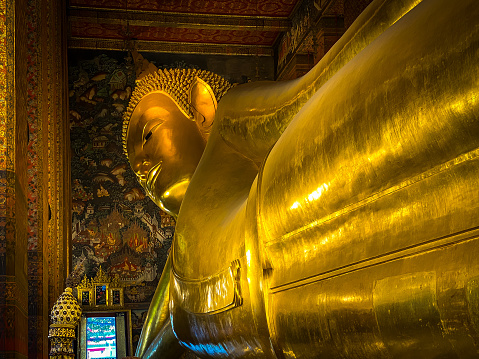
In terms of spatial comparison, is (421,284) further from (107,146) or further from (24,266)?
(107,146)

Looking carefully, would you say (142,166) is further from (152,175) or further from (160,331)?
(160,331)

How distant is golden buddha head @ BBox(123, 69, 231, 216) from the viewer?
2.31 m

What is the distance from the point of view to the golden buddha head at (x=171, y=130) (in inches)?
91.0

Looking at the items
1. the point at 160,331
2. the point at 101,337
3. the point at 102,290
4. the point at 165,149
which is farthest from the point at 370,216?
the point at 102,290

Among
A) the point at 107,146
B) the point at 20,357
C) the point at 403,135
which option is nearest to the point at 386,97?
the point at 403,135

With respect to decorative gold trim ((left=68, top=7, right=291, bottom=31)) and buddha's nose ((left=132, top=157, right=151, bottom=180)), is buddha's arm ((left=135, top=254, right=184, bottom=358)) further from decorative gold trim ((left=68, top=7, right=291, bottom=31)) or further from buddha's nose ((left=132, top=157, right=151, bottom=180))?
decorative gold trim ((left=68, top=7, right=291, bottom=31))

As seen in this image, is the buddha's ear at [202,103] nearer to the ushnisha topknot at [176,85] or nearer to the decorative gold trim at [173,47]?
the ushnisha topknot at [176,85]

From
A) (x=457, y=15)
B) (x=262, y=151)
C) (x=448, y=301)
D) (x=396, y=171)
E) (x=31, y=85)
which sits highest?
(x=31, y=85)

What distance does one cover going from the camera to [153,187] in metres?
2.36

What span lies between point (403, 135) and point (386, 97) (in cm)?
6

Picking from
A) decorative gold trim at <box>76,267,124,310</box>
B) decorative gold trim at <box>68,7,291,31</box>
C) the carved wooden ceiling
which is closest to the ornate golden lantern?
decorative gold trim at <box>76,267,124,310</box>

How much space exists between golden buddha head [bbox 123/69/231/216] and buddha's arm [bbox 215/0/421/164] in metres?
0.48

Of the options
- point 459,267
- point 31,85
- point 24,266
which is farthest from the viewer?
point 31,85

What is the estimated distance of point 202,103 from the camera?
2352mm
